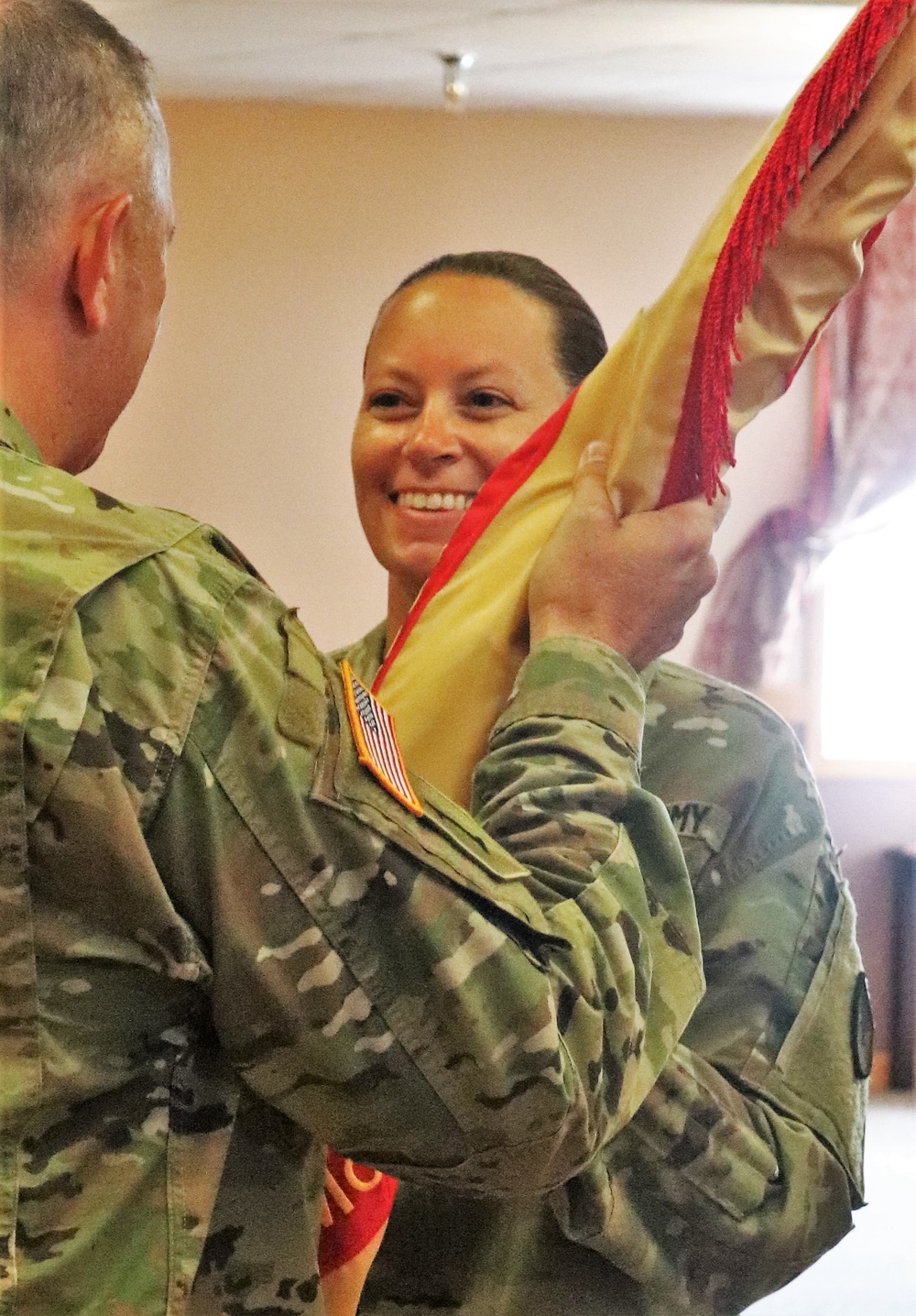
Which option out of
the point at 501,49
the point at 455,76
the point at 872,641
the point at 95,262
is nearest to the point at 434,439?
the point at 95,262

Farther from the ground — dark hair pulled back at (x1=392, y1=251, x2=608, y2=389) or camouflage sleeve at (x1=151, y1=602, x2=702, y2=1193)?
dark hair pulled back at (x1=392, y1=251, x2=608, y2=389)

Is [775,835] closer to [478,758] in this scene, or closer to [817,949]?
[817,949]

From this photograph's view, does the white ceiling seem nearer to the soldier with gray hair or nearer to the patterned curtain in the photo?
the patterned curtain

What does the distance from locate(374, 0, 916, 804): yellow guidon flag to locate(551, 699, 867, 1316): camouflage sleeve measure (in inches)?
8.2

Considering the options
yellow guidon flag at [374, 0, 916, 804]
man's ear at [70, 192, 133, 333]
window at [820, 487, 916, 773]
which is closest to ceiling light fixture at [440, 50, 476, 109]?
window at [820, 487, 916, 773]

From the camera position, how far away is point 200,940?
632 mm

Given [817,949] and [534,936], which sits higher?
[534,936]

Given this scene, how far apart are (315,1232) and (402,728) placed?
326 millimetres

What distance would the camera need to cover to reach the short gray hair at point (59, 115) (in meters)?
0.70

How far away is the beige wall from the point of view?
176 inches

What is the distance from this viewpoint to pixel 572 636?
0.80m

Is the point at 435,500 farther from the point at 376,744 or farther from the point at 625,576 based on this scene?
the point at 376,744

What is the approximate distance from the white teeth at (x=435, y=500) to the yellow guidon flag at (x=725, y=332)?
0.97 ft

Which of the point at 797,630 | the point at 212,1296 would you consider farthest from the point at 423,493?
the point at 797,630
